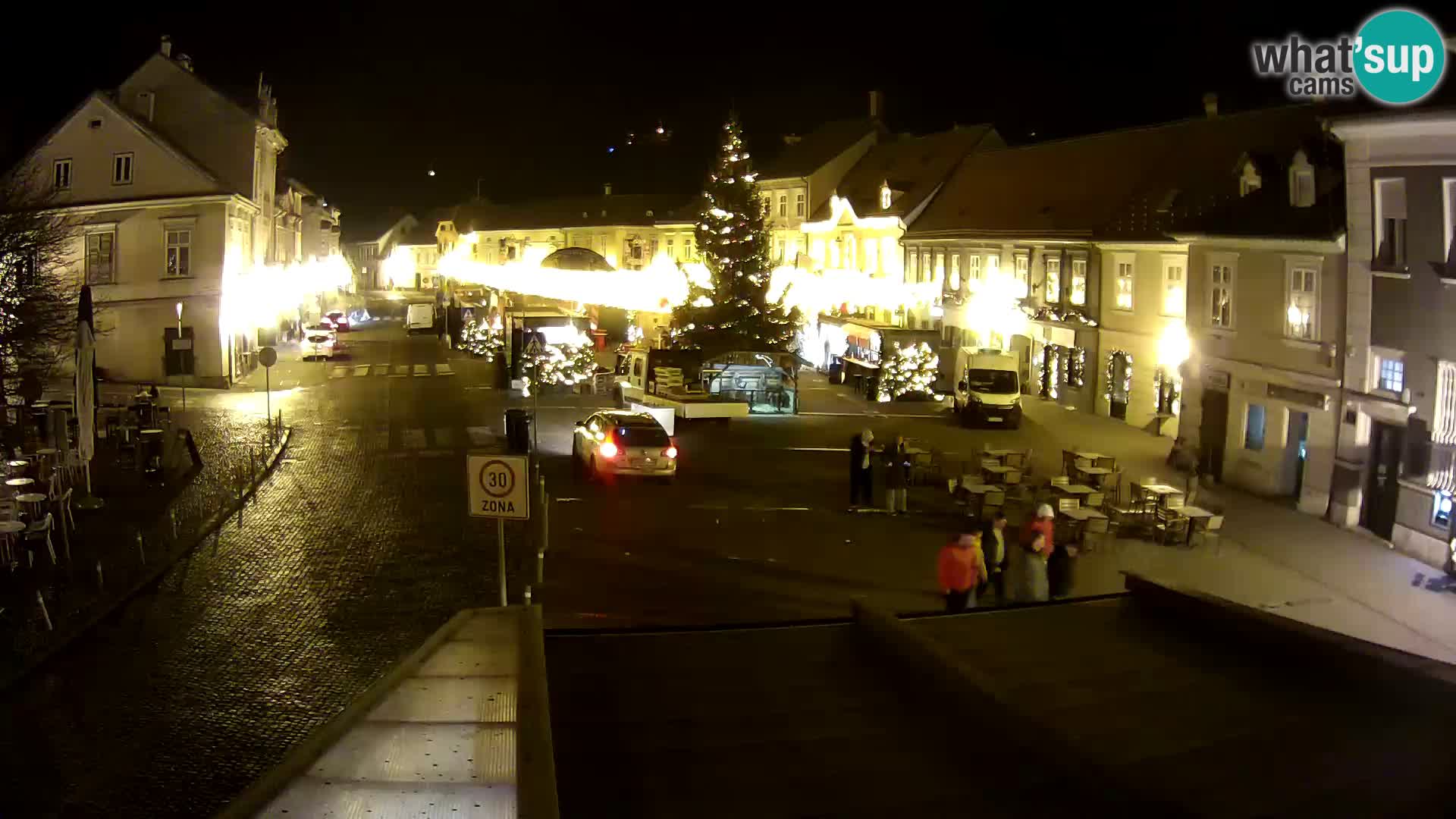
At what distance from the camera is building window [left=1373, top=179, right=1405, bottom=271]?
21.5m

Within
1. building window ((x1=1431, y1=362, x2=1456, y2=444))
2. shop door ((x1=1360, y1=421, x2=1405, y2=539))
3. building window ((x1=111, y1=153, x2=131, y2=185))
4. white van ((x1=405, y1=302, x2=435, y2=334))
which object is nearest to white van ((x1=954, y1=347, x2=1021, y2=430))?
shop door ((x1=1360, y1=421, x2=1405, y2=539))

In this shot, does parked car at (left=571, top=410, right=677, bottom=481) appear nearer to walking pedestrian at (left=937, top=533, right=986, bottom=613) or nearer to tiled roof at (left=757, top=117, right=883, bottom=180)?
walking pedestrian at (left=937, top=533, right=986, bottom=613)

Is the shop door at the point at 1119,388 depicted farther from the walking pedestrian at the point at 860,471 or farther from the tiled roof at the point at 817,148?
the tiled roof at the point at 817,148

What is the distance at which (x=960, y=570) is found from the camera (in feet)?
47.2

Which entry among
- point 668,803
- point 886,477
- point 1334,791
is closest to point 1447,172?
point 886,477

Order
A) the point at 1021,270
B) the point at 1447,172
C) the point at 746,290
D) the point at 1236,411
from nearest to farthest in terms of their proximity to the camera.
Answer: the point at 1447,172 → the point at 1236,411 → the point at 1021,270 → the point at 746,290

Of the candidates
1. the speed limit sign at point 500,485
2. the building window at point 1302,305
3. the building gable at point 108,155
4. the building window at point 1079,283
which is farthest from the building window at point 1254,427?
the building gable at point 108,155

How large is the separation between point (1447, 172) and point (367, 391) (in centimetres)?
3351

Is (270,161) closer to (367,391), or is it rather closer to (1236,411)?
(367,391)

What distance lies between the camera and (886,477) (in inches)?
924

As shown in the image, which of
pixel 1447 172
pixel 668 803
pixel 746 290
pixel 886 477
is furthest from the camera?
pixel 746 290

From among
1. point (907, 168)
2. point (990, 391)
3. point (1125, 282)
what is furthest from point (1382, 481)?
point (907, 168)

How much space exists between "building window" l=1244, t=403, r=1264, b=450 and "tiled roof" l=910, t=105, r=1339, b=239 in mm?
4590

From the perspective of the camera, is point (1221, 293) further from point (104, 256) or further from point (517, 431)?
point (104, 256)
